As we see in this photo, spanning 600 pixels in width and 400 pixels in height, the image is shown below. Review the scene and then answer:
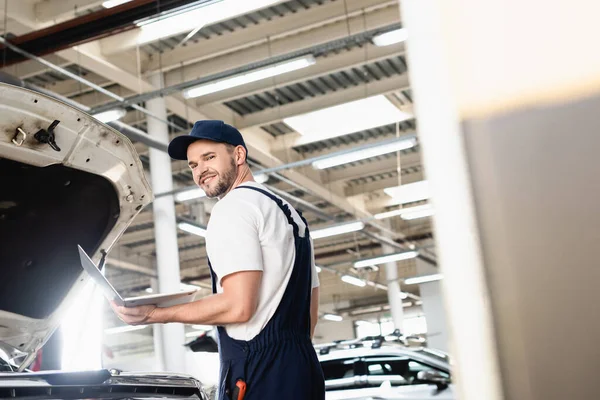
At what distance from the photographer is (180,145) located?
268cm

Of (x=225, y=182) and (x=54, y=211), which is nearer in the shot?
(x=225, y=182)

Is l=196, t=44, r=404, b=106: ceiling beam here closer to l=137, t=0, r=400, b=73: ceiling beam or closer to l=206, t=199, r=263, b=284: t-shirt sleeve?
l=137, t=0, r=400, b=73: ceiling beam

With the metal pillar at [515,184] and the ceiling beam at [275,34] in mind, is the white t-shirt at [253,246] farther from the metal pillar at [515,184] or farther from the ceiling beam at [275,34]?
the ceiling beam at [275,34]

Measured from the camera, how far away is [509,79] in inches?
35.1

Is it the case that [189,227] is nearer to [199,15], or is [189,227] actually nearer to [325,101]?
[325,101]

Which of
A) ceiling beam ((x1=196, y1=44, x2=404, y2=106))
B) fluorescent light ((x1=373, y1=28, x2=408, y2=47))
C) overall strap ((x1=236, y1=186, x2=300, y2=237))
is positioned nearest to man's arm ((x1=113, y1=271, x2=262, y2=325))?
overall strap ((x1=236, y1=186, x2=300, y2=237))

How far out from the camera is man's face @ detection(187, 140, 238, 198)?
102 inches

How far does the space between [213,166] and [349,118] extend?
457 inches

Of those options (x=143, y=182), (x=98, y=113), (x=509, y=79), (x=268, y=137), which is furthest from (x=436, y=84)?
(x=268, y=137)

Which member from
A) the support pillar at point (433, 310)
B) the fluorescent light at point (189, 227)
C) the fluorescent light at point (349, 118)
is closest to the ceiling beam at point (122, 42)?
the fluorescent light at point (189, 227)

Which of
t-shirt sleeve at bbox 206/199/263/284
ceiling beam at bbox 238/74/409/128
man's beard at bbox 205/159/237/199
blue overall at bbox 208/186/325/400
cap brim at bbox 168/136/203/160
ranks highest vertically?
ceiling beam at bbox 238/74/409/128

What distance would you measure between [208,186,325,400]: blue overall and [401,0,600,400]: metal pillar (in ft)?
5.03

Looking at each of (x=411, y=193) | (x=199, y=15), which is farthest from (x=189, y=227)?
(x=411, y=193)

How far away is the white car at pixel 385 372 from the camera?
10.0m
